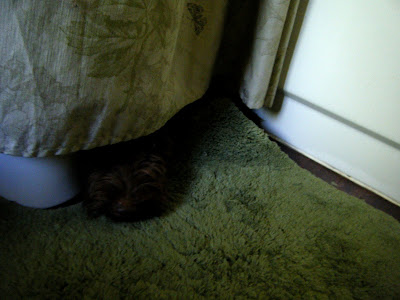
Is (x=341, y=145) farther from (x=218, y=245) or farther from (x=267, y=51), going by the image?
(x=218, y=245)

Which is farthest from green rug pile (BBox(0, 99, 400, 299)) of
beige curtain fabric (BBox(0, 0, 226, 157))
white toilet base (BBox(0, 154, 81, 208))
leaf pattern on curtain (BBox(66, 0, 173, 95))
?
leaf pattern on curtain (BBox(66, 0, 173, 95))

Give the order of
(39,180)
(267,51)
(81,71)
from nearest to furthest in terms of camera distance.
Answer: (81,71), (39,180), (267,51)

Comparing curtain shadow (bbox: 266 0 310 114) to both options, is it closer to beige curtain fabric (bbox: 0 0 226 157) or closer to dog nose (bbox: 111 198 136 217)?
beige curtain fabric (bbox: 0 0 226 157)

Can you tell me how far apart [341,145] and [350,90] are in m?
0.16

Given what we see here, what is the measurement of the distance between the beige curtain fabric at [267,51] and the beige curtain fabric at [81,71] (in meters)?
0.25

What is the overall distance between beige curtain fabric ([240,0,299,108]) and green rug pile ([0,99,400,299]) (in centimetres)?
20

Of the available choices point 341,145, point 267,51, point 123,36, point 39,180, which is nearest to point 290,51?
point 267,51

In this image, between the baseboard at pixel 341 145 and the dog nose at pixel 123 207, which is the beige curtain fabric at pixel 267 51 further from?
the dog nose at pixel 123 207

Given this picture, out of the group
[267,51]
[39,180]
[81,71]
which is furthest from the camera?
[267,51]

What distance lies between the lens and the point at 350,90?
896 mm

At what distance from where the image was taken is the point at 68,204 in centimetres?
81

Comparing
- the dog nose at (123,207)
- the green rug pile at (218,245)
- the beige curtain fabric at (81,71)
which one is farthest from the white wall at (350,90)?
the dog nose at (123,207)

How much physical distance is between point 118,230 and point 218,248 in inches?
8.7

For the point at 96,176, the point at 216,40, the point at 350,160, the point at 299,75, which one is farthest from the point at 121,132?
the point at 350,160
